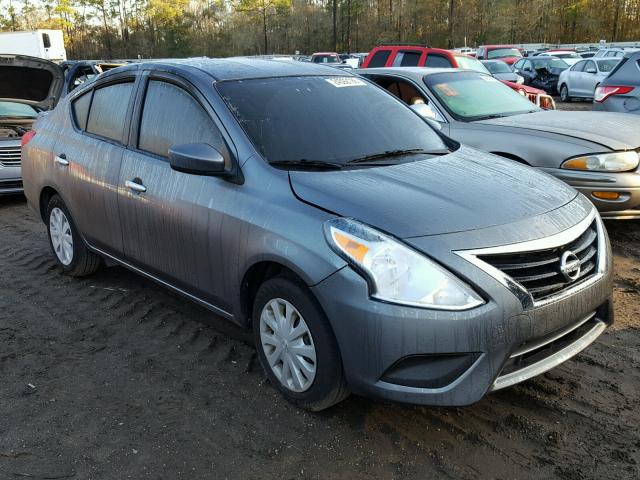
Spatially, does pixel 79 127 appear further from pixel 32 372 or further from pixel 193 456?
pixel 193 456

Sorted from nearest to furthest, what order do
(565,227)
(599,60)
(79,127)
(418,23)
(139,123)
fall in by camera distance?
(565,227) → (139,123) → (79,127) → (599,60) → (418,23)

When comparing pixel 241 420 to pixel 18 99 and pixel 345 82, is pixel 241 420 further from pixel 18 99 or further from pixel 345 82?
pixel 18 99

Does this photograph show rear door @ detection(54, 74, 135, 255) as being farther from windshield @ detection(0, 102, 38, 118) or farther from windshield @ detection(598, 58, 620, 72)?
windshield @ detection(598, 58, 620, 72)

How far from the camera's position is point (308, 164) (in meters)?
3.22

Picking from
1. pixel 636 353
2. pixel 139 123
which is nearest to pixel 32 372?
pixel 139 123

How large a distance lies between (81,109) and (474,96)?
158 inches

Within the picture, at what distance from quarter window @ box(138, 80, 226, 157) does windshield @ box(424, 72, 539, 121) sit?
11.3ft

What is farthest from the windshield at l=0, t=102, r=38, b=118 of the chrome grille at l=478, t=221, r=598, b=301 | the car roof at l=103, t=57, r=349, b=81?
the chrome grille at l=478, t=221, r=598, b=301

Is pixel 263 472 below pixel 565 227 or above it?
below

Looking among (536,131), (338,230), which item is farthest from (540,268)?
(536,131)

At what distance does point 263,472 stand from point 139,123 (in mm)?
2367

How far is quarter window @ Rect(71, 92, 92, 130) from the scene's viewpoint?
15.1 feet

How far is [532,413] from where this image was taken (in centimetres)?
293

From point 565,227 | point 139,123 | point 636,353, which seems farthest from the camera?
point 139,123
